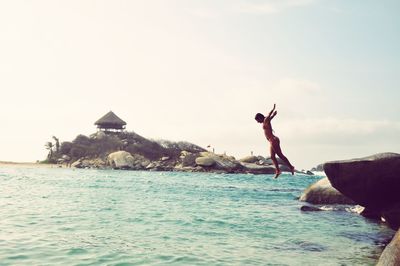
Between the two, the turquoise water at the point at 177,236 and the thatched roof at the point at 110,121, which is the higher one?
the thatched roof at the point at 110,121

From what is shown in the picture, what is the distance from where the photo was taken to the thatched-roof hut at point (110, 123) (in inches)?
3383

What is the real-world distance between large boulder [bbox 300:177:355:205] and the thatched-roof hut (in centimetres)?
6547

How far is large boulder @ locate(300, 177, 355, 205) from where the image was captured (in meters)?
22.9

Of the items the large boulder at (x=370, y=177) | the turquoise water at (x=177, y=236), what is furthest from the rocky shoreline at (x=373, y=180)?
the turquoise water at (x=177, y=236)

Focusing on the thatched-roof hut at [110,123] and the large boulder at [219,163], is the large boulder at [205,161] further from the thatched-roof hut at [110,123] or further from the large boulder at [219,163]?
the thatched-roof hut at [110,123]

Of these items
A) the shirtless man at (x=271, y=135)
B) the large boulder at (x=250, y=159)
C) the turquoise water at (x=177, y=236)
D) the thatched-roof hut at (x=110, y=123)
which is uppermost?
the thatched-roof hut at (x=110, y=123)

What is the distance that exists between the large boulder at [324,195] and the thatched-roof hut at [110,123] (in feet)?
215

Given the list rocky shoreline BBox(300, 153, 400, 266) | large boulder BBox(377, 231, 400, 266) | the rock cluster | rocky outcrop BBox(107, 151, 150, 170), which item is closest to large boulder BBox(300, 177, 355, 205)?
rocky shoreline BBox(300, 153, 400, 266)

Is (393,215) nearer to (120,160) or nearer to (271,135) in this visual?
(271,135)

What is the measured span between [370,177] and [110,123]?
75.7 m

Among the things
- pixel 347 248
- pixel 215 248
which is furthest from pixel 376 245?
pixel 215 248

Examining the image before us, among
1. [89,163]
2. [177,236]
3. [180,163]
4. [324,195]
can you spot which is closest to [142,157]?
[180,163]

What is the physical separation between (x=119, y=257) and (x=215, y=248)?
2600 mm

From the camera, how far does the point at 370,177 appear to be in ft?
48.3
